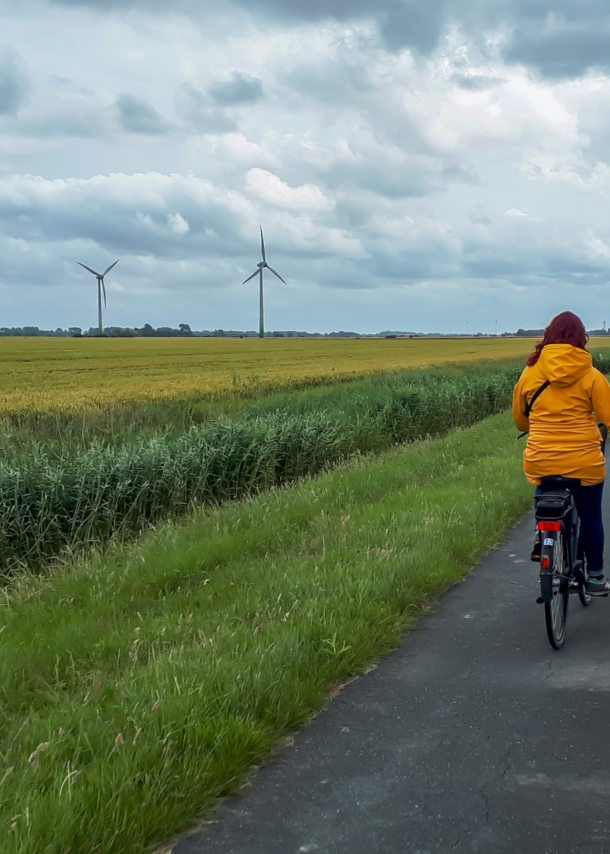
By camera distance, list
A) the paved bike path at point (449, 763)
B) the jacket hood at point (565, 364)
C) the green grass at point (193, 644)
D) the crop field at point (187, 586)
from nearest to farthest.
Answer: the paved bike path at point (449, 763), the green grass at point (193, 644), the crop field at point (187, 586), the jacket hood at point (565, 364)

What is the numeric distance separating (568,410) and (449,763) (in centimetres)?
257

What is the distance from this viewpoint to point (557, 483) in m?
5.11

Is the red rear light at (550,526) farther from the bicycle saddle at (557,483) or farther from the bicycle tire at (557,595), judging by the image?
the bicycle saddle at (557,483)

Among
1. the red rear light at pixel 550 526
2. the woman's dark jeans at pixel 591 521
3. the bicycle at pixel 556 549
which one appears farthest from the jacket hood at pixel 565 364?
the red rear light at pixel 550 526

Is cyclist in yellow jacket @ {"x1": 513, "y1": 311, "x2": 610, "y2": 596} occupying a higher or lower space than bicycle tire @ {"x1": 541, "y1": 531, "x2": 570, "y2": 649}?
higher

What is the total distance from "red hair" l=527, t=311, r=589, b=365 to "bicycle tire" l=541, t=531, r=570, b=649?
4.10ft

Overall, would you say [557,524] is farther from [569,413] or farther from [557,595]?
[569,413]

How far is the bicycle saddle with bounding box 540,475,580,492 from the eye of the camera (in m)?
5.07

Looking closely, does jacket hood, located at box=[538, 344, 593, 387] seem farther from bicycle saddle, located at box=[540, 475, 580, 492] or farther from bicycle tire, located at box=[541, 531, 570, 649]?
bicycle tire, located at box=[541, 531, 570, 649]

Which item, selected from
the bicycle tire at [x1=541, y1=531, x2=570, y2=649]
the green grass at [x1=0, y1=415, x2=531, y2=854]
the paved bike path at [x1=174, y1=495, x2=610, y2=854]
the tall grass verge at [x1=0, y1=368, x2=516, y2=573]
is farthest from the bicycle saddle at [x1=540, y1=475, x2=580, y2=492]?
the tall grass verge at [x1=0, y1=368, x2=516, y2=573]

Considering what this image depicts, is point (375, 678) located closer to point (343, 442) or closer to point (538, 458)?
point (538, 458)

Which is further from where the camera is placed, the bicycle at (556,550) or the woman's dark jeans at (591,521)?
the woman's dark jeans at (591,521)

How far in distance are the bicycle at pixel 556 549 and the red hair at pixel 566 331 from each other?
2.25 ft

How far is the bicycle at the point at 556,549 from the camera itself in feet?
15.6
